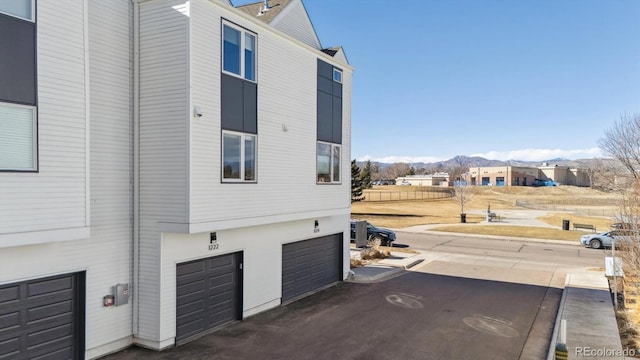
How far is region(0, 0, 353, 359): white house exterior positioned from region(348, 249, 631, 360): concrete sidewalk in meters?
6.62

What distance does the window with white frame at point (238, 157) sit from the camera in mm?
10547

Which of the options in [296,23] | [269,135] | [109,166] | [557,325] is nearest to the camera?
[109,166]

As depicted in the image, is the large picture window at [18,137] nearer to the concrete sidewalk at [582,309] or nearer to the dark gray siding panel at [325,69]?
the dark gray siding panel at [325,69]

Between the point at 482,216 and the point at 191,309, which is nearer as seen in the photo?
the point at 191,309

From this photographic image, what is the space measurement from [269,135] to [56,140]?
562cm

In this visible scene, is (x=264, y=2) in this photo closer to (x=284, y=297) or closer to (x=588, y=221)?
(x=284, y=297)

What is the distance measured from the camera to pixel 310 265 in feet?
49.4

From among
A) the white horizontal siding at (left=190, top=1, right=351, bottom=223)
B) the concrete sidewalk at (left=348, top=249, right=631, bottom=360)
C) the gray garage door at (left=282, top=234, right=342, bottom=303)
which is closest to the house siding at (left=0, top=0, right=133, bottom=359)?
the white horizontal siding at (left=190, top=1, right=351, bottom=223)

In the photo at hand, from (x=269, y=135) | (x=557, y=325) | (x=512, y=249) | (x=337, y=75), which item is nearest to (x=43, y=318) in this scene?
(x=269, y=135)

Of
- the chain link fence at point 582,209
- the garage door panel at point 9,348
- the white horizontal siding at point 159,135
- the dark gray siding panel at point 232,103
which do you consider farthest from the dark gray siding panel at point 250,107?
the chain link fence at point 582,209

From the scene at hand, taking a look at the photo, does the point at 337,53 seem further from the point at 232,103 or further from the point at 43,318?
the point at 43,318

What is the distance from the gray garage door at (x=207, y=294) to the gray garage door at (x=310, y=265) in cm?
230

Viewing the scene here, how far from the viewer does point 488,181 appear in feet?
389

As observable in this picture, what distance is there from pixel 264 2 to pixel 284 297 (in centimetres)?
1033
